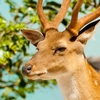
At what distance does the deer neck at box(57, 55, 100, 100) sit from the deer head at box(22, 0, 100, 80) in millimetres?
41

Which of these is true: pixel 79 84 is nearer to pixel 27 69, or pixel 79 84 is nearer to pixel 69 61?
pixel 69 61

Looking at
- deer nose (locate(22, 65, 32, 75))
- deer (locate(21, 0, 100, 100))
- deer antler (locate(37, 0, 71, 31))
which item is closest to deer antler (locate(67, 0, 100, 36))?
deer (locate(21, 0, 100, 100))

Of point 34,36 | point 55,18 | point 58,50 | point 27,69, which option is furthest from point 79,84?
point 55,18

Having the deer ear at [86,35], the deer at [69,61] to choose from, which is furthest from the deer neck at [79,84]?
the deer ear at [86,35]

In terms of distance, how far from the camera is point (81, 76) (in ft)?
13.7

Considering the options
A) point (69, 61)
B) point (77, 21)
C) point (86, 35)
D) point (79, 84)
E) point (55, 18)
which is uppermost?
point (55, 18)

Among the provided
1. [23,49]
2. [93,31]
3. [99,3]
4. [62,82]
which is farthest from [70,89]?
[99,3]

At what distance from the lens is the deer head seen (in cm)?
401

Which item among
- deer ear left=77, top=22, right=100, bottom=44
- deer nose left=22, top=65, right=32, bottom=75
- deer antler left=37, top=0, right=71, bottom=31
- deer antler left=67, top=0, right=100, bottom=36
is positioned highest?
deer antler left=37, top=0, right=71, bottom=31

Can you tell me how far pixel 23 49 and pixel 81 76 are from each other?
8.24ft

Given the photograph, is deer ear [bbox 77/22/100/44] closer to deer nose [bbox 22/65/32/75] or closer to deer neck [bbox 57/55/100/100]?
deer neck [bbox 57/55/100/100]

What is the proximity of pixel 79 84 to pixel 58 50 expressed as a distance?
0.96 ft

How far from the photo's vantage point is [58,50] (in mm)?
4145

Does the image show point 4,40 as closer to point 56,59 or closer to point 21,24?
point 21,24
